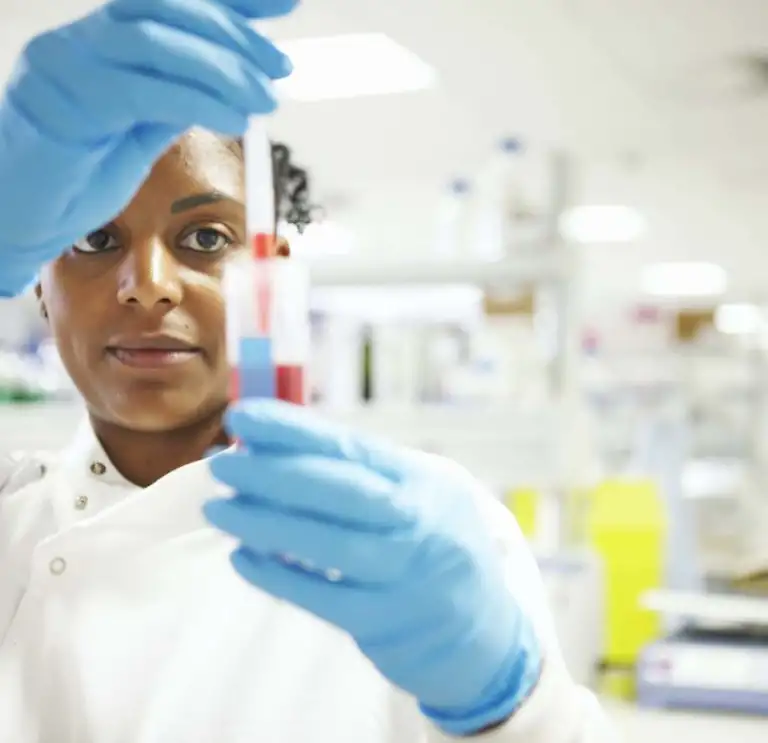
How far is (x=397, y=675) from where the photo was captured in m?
0.76

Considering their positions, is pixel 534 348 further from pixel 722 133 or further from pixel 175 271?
pixel 722 133

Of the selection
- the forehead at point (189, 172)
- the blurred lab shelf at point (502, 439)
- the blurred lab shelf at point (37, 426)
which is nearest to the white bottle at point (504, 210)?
the blurred lab shelf at point (502, 439)

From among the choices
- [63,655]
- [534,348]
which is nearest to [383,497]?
[63,655]

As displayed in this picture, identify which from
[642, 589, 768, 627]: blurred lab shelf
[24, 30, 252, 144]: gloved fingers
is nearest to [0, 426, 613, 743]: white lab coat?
[24, 30, 252, 144]: gloved fingers

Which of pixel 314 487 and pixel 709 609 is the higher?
pixel 314 487

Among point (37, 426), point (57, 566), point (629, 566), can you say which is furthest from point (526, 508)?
point (57, 566)

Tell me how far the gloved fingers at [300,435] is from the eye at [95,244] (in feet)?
1.35

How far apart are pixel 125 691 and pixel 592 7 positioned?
268 centimetres

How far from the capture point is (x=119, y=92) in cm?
82

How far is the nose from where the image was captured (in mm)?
980

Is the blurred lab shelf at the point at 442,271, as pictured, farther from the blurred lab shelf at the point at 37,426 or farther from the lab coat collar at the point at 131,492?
the lab coat collar at the point at 131,492

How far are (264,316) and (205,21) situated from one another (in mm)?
281

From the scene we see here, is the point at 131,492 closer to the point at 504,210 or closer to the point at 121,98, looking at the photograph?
the point at 121,98

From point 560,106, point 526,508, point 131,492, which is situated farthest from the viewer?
point 560,106
